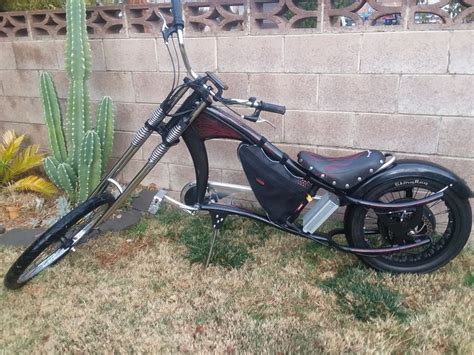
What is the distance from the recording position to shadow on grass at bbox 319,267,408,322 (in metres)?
2.15

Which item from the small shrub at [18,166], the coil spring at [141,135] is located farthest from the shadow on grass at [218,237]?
the small shrub at [18,166]

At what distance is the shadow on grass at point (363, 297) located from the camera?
84.7 inches

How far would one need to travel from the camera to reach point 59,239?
94.4 inches

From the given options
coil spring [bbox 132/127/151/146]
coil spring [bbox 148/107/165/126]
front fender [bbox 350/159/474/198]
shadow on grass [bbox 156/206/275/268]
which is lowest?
shadow on grass [bbox 156/206/275/268]

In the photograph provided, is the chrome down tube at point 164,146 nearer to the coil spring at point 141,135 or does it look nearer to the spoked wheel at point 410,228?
the coil spring at point 141,135

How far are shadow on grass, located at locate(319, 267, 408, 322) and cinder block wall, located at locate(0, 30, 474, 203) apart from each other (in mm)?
886

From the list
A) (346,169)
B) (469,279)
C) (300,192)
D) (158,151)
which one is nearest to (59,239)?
(158,151)

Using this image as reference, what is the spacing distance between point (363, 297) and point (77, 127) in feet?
7.64

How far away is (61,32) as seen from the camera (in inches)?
134

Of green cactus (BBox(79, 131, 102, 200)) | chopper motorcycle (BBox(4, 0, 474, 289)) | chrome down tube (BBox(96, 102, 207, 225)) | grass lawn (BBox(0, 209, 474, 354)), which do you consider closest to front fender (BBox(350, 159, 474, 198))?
chopper motorcycle (BBox(4, 0, 474, 289))

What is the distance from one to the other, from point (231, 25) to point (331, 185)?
1371 millimetres

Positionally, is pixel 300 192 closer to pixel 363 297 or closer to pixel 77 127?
pixel 363 297

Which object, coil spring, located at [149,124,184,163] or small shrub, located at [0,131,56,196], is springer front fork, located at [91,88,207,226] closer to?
coil spring, located at [149,124,184,163]

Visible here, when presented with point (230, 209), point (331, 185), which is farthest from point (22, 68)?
point (331, 185)
